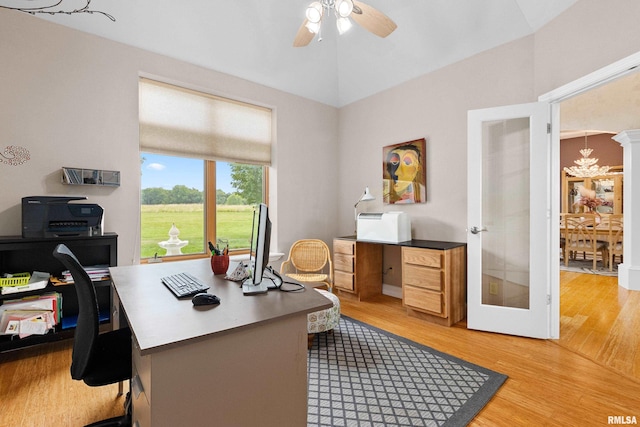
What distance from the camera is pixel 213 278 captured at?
1.88 metres

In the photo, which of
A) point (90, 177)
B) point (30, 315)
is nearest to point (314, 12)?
point (90, 177)

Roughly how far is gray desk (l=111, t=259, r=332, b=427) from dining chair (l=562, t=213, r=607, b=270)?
662 cm

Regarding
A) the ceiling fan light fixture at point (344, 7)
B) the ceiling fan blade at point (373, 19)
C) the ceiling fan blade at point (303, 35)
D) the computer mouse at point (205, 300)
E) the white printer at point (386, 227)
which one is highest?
the ceiling fan blade at point (303, 35)

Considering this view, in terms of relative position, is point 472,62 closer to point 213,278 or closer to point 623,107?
point 623,107

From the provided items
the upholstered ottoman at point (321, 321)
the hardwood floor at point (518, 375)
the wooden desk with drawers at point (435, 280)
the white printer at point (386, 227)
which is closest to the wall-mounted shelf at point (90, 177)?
the hardwood floor at point (518, 375)

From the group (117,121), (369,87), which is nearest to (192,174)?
(117,121)

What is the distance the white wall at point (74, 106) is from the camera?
8.55ft

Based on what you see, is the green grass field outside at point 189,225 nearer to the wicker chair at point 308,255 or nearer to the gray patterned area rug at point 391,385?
the wicker chair at point 308,255

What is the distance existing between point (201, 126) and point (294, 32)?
1.52 m

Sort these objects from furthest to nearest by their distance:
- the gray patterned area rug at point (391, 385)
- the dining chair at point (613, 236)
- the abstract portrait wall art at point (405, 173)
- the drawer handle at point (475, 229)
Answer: the dining chair at point (613, 236) → the abstract portrait wall art at point (405, 173) → the drawer handle at point (475, 229) → the gray patterned area rug at point (391, 385)

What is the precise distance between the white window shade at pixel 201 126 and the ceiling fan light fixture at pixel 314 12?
1880 mm

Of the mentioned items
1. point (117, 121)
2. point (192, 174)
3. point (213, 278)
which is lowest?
point (213, 278)

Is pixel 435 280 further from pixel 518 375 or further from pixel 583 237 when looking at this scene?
pixel 583 237

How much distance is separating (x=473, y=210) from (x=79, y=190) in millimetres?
3651
